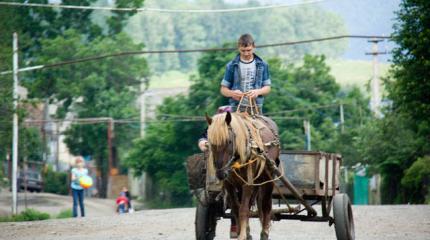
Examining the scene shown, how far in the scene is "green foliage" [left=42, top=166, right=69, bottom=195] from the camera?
285ft

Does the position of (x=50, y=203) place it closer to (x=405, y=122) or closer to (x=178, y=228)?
(x=405, y=122)

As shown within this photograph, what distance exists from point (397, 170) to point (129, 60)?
3093cm

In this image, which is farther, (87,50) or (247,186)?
(87,50)

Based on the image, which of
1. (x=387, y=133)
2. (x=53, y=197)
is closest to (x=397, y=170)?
(x=387, y=133)

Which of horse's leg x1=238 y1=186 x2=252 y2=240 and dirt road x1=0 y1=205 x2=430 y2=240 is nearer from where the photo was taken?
horse's leg x1=238 y1=186 x2=252 y2=240

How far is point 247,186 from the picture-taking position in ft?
51.1

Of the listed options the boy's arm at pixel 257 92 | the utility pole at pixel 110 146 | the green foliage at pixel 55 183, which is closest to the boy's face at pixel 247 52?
the boy's arm at pixel 257 92

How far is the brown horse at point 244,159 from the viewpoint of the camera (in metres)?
15.1

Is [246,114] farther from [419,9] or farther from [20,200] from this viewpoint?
[20,200]

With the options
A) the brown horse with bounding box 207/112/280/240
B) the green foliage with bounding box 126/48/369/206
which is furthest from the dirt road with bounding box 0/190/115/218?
the brown horse with bounding box 207/112/280/240

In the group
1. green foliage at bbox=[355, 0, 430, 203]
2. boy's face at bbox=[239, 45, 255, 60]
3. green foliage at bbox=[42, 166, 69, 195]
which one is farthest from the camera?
green foliage at bbox=[42, 166, 69, 195]

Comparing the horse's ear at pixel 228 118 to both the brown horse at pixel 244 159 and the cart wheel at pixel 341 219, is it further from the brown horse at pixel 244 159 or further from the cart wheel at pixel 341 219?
the cart wheel at pixel 341 219

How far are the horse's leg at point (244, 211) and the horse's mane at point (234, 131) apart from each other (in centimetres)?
47

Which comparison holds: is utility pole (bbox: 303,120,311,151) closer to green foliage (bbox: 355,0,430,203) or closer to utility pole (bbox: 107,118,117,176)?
green foliage (bbox: 355,0,430,203)
